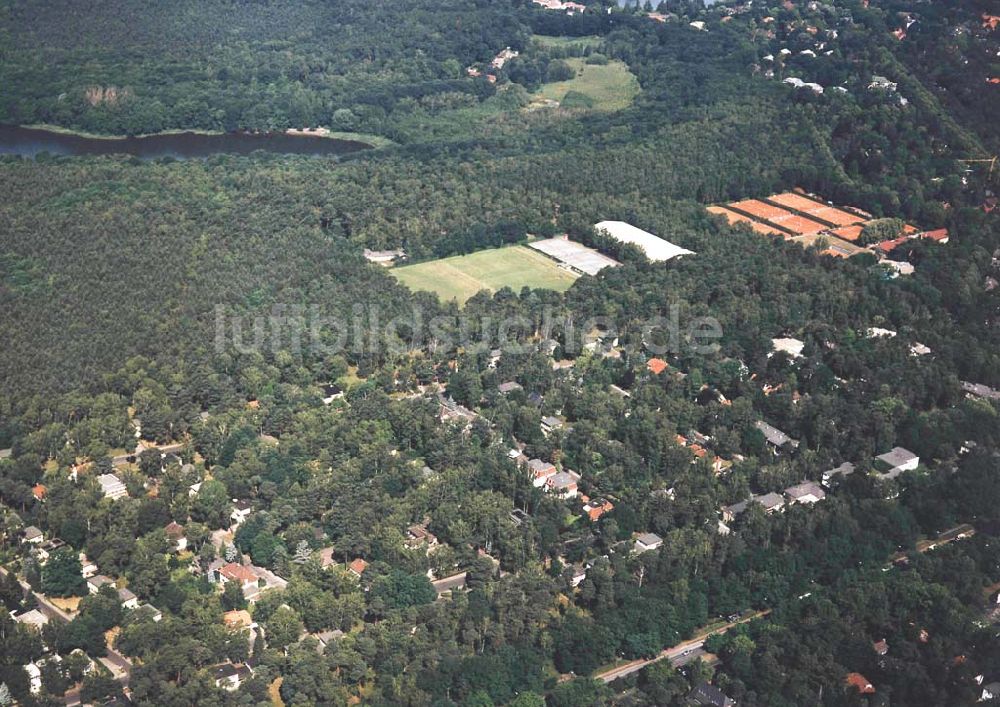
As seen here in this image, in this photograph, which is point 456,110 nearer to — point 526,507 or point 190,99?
point 190,99

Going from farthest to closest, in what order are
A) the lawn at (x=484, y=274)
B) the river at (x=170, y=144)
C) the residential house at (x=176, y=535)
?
1. the river at (x=170, y=144)
2. the lawn at (x=484, y=274)
3. the residential house at (x=176, y=535)

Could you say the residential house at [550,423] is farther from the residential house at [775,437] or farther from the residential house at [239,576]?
the residential house at [239,576]

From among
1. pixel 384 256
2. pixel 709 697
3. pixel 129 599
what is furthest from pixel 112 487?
pixel 384 256

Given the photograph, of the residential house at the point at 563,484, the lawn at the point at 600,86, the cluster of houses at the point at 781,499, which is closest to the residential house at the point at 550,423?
the residential house at the point at 563,484

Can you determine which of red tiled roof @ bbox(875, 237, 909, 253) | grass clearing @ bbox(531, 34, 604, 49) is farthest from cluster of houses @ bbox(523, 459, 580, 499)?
grass clearing @ bbox(531, 34, 604, 49)

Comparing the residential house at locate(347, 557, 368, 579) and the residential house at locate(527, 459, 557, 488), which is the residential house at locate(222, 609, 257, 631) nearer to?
the residential house at locate(347, 557, 368, 579)

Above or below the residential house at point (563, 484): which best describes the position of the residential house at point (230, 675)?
below
